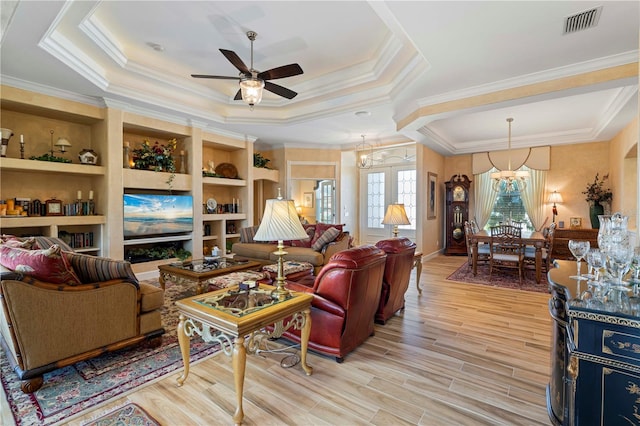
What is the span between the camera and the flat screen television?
5.13m

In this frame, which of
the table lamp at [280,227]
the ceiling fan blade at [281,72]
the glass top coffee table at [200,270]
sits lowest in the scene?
the glass top coffee table at [200,270]

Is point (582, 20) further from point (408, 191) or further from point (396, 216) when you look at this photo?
point (408, 191)

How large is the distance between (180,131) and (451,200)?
22.3 feet

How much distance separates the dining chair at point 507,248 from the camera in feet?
16.6

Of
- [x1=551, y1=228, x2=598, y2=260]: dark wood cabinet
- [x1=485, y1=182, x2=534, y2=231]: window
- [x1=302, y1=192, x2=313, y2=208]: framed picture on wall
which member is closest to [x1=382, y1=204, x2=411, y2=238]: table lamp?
[x1=302, y1=192, x2=313, y2=208]: framed picture on wall

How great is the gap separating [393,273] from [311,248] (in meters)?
2.59

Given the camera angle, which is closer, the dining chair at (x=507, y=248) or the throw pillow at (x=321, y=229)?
the dining chair at (x=507, y=248)

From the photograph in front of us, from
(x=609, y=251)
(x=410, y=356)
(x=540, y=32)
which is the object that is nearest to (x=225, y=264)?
(x=410, y=356)

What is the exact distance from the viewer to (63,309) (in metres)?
2.21

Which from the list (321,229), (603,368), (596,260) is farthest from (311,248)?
(603,368)

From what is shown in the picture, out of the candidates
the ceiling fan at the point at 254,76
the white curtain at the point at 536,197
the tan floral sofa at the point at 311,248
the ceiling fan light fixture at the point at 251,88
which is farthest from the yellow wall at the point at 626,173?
the ceiling fan light fixture at the point at 251,88

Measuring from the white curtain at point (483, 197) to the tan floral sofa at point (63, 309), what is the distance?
7.94m

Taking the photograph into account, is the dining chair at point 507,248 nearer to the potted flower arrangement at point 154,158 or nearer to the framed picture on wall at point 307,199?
the framed picture on wall at point 307,199

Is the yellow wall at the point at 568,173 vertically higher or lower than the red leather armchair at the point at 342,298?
higher
